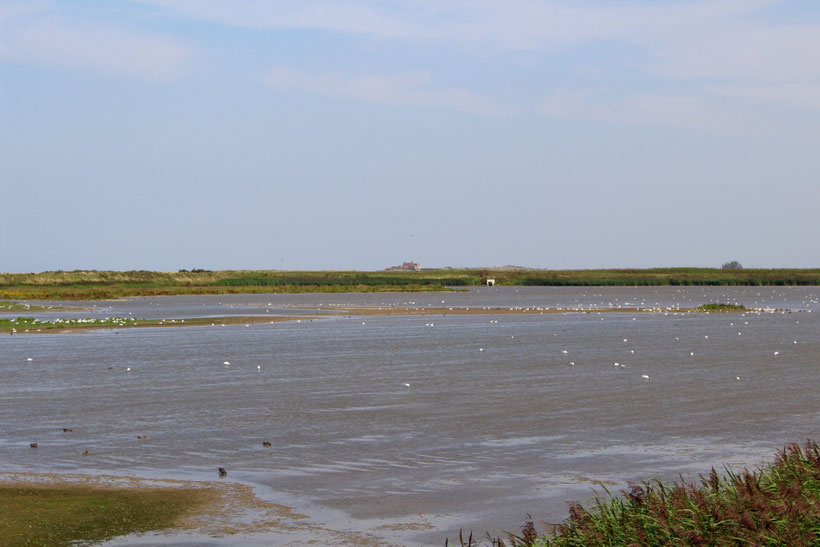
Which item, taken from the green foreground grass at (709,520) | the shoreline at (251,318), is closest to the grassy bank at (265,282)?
the shoreline at (251,318)

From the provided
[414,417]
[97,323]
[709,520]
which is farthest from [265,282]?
[709,520]

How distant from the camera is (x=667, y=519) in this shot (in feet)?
31.8

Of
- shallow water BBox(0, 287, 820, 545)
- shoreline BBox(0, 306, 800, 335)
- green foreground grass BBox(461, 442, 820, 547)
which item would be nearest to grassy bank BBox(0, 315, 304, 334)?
shoreline BBox(0, 306, 800, 335)

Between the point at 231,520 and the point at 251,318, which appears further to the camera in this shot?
the point at 251,318

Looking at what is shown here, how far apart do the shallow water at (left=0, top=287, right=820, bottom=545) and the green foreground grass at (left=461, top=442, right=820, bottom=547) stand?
205 centimetres

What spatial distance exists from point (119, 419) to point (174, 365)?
38.3ft

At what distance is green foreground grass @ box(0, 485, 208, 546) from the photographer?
1162 centimetres

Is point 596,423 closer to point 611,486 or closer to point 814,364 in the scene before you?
point 611,486

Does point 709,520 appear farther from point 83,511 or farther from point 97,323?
point 97,323

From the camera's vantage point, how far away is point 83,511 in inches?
497

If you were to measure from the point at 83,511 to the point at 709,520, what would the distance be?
7457 mm

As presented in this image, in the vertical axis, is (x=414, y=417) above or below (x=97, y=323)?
below

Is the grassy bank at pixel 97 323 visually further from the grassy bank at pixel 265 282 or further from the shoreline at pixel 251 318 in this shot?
the grassy bank at pixel 265 282

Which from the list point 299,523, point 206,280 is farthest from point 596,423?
point 206,280
